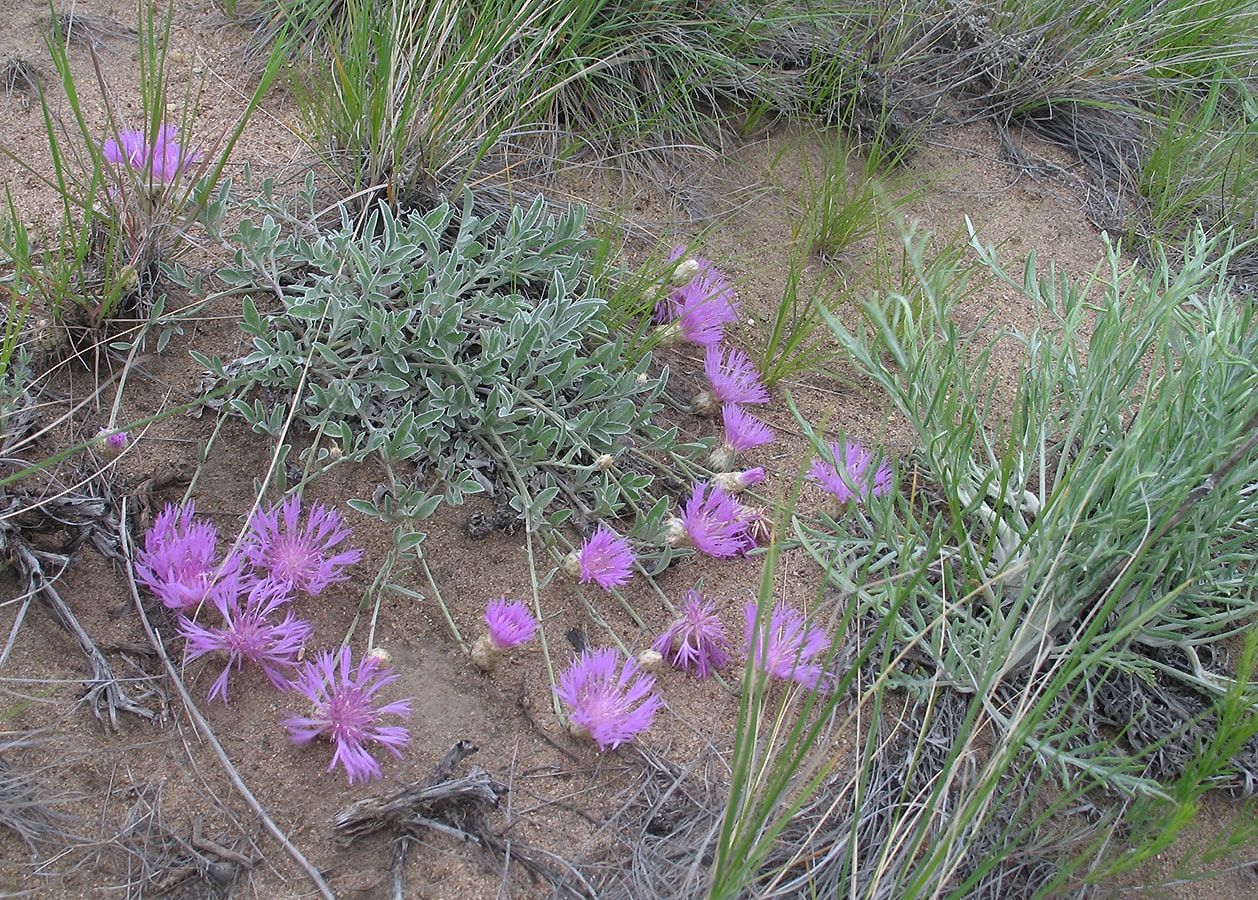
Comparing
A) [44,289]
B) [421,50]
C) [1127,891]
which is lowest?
[1127,891]

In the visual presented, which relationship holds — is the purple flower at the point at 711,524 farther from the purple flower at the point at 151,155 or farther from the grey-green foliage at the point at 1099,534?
the purple flower at the point at 151,155

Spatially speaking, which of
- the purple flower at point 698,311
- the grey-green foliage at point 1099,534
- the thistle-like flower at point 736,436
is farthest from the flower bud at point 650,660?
the purple flower at point 698,311

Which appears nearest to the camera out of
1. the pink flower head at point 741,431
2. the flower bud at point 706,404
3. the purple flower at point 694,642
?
the purple flower at point 694,642

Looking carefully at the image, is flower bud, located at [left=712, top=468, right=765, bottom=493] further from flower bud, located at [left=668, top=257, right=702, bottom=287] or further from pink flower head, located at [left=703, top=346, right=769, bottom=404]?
flower bud, located at [left=668, top=257, right=702, bottom=287]

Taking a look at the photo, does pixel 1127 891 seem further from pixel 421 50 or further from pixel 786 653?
pixel 421 50

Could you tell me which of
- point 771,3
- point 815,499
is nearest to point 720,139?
point 771,3
